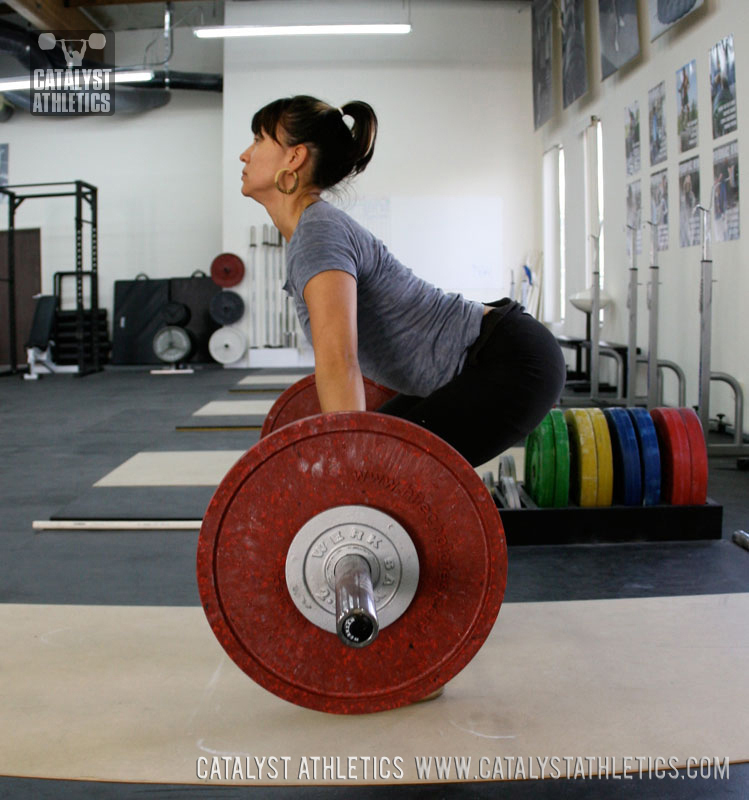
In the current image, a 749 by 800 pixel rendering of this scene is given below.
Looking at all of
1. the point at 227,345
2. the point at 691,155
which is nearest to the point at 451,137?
the point at 227,345

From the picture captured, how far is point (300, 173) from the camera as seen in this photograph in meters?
1.29

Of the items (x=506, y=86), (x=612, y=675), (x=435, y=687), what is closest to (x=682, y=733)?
(x=612, y=675)

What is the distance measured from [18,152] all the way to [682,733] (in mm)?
9551

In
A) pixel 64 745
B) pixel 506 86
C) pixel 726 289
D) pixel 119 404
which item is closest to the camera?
pixel 64 745

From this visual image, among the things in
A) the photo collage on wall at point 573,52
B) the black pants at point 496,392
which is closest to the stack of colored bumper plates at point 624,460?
the black pants at point 496,392

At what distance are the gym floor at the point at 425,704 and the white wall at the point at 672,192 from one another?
2.03 m

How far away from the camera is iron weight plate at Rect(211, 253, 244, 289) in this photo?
26.7 feet

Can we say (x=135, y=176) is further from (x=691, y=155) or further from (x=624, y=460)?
(x=624, y=460)

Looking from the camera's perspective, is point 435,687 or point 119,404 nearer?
point 435,687

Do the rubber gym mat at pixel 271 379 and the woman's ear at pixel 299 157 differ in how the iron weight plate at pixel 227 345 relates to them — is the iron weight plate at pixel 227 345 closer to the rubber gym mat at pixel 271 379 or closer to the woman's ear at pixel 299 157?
the rubber gym mat at pixel 271 379

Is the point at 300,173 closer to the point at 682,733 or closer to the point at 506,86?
the point at 682,733

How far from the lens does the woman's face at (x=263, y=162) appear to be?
1297 millimetres

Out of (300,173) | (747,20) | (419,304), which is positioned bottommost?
(419,304)

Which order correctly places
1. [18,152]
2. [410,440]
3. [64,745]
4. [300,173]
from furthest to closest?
[18,152]
[300,173]
[64,745]
[410,440]
